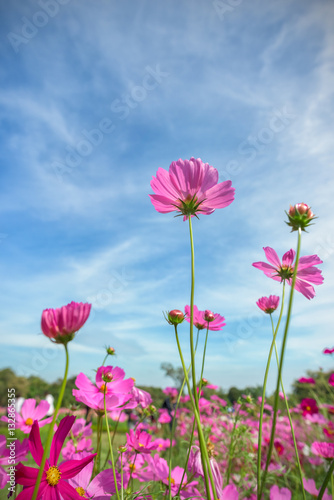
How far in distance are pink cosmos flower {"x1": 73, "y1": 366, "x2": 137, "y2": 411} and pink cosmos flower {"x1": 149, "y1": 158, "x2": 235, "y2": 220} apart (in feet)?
1.40

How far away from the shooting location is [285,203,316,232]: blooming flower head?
54 cm

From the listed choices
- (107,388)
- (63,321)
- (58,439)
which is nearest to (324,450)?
(107,388)

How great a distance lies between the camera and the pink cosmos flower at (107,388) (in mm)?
773

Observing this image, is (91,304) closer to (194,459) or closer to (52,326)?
(52,326)

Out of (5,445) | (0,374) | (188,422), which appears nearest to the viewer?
(5,445)

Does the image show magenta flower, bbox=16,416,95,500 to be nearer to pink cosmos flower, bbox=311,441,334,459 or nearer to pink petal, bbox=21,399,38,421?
pink petal, bbox=21,399,38,421

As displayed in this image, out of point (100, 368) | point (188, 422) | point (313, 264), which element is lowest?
point (188, 422)

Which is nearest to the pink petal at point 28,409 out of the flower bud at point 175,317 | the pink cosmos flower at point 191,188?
the flower bud at point 175,317

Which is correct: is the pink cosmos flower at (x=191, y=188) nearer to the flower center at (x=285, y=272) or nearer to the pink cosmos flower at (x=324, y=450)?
the flower center at (x=285, y=272)

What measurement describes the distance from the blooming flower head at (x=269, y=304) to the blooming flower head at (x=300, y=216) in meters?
0.37

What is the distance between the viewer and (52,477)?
0.51 metres

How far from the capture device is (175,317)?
0.65 m

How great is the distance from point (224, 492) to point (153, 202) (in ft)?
2.20

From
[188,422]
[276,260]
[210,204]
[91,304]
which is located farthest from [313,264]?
[188,422]
